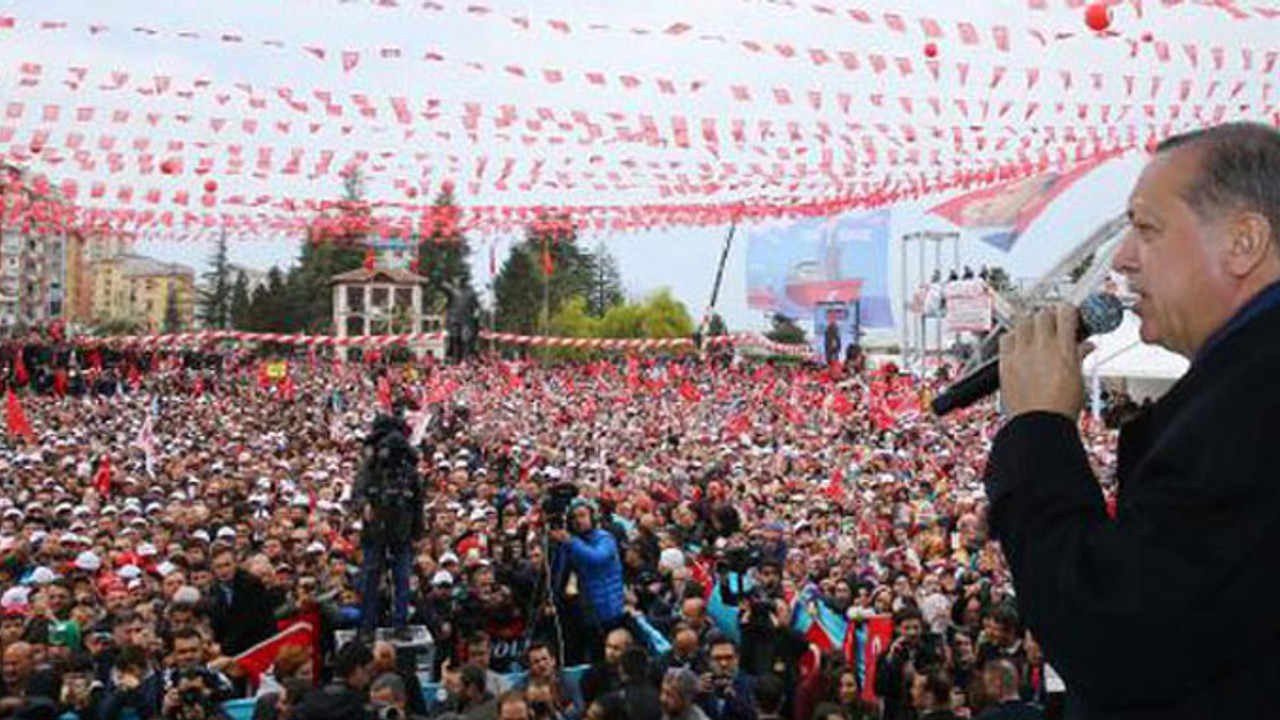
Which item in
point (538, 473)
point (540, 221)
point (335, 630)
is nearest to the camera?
point (335, 630)

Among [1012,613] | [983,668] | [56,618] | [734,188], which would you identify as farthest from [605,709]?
[734,188]

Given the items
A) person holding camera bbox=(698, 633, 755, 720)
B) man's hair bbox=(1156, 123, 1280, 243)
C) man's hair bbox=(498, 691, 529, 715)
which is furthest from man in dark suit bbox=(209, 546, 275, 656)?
man's hair bbox=(1156, 123, 1280, 243)

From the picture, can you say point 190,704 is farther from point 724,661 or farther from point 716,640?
point 716,640

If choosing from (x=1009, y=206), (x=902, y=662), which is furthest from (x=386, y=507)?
(x=1009, y=206)

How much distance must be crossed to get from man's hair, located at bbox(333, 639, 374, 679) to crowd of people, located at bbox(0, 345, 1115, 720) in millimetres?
14

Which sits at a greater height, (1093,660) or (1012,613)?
(1093,660)

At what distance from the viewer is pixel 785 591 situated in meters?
8.80

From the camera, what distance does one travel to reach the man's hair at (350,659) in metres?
6.32

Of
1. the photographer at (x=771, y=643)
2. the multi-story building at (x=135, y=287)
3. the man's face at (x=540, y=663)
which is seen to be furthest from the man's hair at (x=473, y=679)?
the multi-story building at (x=135, y=287)

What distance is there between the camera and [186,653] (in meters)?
6.62

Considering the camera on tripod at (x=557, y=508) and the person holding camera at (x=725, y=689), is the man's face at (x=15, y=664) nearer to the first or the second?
the camera on tripod at (x=557, y=508)

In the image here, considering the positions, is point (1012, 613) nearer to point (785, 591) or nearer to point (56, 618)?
point (785, 591)

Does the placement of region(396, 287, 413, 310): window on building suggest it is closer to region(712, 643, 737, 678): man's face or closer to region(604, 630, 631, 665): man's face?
region(604, 630, 631, 665): man's face

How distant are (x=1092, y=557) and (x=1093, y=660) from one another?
12cm
